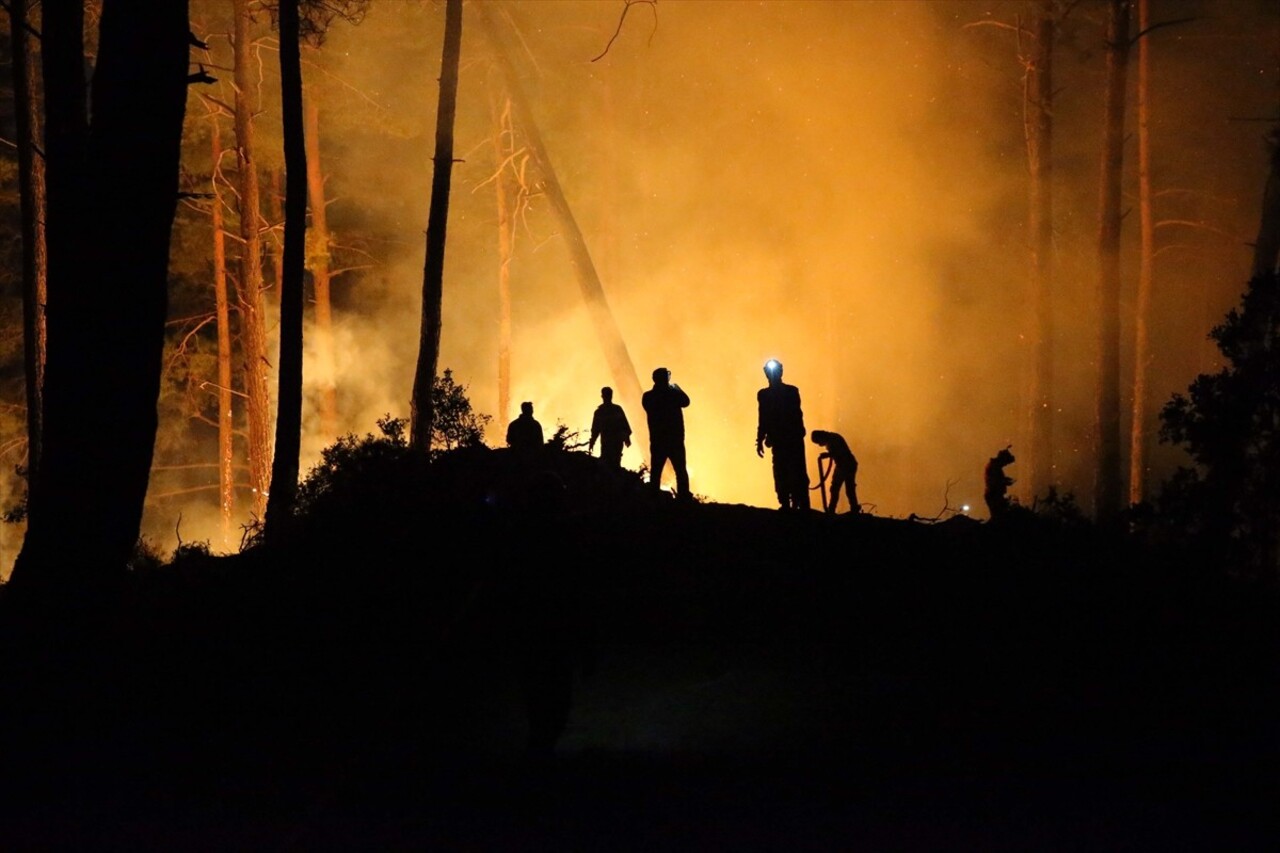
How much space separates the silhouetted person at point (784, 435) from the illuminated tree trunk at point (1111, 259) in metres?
10.7

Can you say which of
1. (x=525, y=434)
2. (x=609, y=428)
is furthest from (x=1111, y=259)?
(x=525, y=434)

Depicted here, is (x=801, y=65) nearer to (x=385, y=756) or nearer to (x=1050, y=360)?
(x=1050, y=360)

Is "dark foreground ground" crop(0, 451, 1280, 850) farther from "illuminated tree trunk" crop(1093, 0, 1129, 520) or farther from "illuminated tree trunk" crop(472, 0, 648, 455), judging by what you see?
"illuminated tree trunk" crop(472, 0, 648, 455)

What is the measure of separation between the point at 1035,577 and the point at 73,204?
890cm

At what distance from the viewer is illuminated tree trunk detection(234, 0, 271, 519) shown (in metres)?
25.5

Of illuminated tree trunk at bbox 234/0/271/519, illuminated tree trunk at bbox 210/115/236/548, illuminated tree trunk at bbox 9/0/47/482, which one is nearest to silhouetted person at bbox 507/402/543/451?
illuminated tree trunk at bbox 9/0/47/482

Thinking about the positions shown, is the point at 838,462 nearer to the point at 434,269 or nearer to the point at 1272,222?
the point at 434,269

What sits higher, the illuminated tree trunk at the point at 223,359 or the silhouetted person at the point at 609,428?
the illuminated tree trunk at the point at 223,359

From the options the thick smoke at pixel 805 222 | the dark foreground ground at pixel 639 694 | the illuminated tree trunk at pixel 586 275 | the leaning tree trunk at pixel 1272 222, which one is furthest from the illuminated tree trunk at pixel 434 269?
the thick smoke at pixel 805 222

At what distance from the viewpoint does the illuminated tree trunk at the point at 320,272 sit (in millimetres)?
35219

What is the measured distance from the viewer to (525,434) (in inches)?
587

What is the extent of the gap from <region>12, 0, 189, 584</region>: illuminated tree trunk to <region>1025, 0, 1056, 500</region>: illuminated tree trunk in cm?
2046

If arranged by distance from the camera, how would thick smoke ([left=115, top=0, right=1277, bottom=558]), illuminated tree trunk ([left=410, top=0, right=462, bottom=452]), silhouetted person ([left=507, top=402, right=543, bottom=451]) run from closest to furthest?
silhouetted person ([left=507, top=402, right=543, bottom=451]), illuminated tree trunk ([left=410, top=0, right=462, bottom=452]), thick smoke ([left=115, top=0, right=1277, bottom=558])

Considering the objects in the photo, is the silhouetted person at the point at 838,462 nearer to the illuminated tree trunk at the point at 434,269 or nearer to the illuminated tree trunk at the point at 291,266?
the illuminated tree trunk at the point at 434,269
